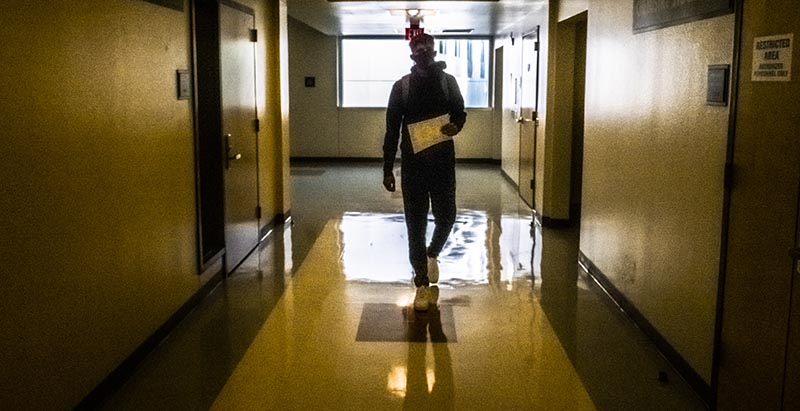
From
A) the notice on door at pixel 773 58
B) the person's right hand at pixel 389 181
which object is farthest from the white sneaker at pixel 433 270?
the notice on door at pixel 773 58

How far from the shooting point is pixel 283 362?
12.5 feet

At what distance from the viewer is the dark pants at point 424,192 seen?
455cm

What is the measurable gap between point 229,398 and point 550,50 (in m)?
5.05

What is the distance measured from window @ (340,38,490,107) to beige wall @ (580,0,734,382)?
804 cm

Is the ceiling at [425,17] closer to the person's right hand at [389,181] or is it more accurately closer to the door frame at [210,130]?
the door frame at [210,130]

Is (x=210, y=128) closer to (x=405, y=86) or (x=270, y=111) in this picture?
(x=405, y=86)

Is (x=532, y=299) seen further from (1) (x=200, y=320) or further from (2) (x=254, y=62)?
(2) (x=254, y=62)

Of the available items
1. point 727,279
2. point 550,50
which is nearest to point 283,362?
point 727,279

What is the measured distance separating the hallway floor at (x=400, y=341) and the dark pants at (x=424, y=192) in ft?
1.33

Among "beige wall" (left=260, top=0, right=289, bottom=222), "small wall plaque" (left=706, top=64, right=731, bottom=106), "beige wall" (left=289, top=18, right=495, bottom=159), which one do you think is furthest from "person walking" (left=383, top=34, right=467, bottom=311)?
"beige wall" (left=289, top=18, right=495, bottom=159)

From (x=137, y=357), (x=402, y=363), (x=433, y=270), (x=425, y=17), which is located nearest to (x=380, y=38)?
(x=425, y=17)

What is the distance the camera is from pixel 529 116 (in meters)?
8.74

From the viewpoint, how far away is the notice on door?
Answer: 261 centimetres

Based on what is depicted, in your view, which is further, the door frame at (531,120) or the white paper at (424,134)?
the door frame at (531,120)
